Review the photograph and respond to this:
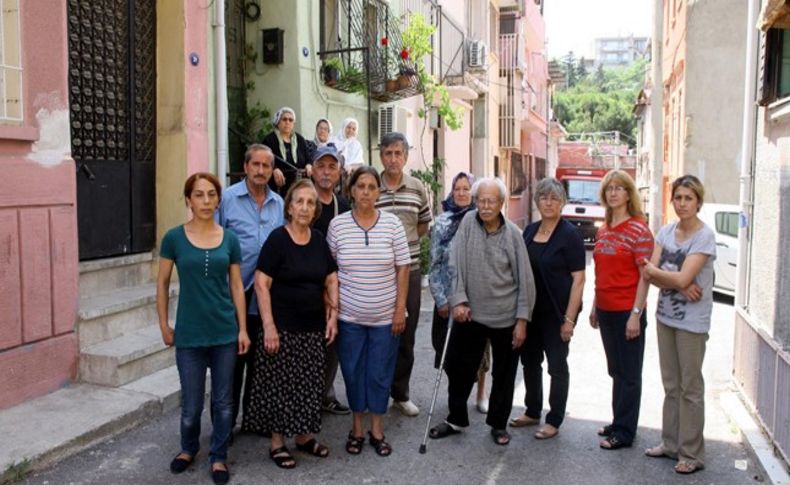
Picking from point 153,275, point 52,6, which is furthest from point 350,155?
point 52,6

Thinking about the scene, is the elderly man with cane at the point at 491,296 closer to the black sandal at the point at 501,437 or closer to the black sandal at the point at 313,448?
the black sandal at the point at 501,437

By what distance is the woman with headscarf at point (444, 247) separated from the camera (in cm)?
498

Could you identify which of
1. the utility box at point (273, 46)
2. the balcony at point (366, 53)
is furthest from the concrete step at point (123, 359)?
the balcony at point (366, 53)

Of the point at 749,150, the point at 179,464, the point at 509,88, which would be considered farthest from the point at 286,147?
the point at 509,88

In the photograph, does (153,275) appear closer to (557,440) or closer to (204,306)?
(204,306)

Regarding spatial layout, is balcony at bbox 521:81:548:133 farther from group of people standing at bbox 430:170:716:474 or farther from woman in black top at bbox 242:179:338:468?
woman in black top at bbox 242:179:338:468

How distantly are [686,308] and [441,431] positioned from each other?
5.93 ft

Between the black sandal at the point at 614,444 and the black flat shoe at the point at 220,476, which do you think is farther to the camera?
the black sandal at the point at 614,444

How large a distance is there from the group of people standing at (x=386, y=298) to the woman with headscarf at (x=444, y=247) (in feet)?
0.05

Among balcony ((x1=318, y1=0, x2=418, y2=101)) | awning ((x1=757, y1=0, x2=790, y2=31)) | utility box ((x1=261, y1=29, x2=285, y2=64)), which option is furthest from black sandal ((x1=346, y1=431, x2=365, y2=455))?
utility box ((x1=261, y1=29, x2=285, y2=64))

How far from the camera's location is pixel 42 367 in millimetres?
5070

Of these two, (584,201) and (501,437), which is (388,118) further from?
(584,201)

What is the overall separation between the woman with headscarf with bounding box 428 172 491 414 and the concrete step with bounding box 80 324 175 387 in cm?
226

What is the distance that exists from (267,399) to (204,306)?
0.72 meters
